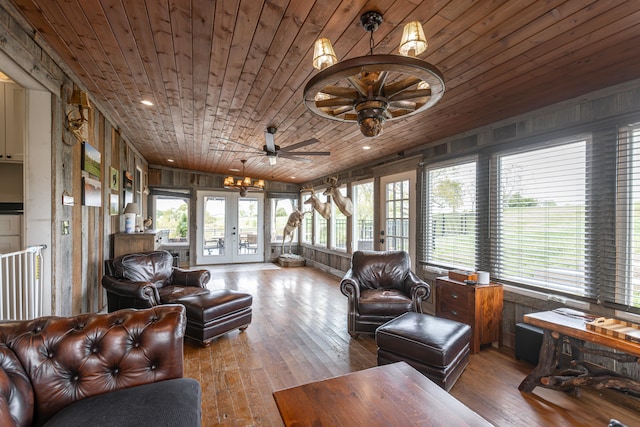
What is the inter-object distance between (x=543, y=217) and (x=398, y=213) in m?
2.29

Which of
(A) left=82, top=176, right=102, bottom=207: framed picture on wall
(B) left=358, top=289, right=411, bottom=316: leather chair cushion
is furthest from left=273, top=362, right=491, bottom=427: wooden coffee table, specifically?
(A) left=82, top=176, right=102, bottom=207: framed picture on wall

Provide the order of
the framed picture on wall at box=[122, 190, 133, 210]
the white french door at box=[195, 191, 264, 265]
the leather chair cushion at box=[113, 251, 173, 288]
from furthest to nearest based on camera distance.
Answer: the white french door at box=[195, 191, 264, 265]
the framed picture on wall at box=[122, 190, 133, 210]
the leather chair cushion at box=[113, 251, 173, 288]

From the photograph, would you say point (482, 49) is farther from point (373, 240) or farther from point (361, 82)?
point (373, 240)

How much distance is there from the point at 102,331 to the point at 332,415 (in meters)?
1.27

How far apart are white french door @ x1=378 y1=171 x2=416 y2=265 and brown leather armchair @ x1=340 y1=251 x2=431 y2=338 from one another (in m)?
0.99

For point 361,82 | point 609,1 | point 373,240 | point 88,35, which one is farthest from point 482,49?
point 373,240

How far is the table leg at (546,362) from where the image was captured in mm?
2369

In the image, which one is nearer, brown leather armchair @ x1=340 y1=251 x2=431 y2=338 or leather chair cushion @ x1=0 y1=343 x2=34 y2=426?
leather chair cushion @ x1=0 y1=343 x2=34 y2=426

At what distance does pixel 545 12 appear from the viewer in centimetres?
167

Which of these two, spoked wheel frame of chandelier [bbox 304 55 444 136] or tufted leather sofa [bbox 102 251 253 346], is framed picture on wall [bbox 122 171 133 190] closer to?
tufted leather sofa [bbox 102 251 253 346]

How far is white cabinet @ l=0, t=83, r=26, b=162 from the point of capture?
2781mm

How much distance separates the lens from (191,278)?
12.8 feet

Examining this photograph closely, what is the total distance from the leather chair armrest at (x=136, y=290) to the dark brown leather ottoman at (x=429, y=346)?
7.87ft

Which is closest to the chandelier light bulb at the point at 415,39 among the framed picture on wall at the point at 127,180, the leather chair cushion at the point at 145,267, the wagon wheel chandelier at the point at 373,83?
the wagon wheel chandelier at the point at 373,83
